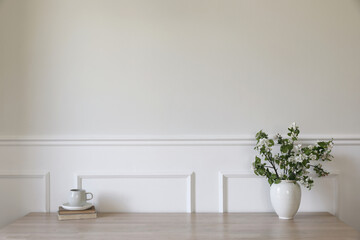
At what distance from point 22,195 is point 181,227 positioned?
954 mm

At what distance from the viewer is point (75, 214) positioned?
2.24 meters

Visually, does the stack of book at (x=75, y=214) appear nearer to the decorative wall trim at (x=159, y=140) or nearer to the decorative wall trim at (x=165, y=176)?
the decorative wall trim at (x=165, y=176)

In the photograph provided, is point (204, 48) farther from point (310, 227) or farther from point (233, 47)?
point (310, 227)

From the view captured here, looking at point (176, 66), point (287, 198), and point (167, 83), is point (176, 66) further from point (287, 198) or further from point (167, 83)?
point (287, 198)

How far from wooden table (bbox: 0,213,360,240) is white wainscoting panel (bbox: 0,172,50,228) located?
0.32 feet

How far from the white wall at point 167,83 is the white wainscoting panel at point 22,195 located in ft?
0.05

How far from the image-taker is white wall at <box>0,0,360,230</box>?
95.3 inches

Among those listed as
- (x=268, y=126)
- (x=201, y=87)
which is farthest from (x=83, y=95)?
(x=268, y=126)

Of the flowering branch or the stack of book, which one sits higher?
→ the flowering branch

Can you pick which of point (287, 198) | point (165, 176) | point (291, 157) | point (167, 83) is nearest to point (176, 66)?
point (167, 83)

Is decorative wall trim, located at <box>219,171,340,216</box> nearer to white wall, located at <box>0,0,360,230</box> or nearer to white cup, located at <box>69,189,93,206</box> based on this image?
white wall, located at <box>0,0,360,230</box>

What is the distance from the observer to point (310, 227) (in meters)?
2.10

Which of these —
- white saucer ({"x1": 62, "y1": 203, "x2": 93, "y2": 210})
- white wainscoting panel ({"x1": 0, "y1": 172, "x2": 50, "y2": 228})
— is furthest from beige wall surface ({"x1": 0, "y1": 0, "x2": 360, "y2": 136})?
white saucer ({"x1": 62, "y1": 203, "x2": 93, "y2": 210})

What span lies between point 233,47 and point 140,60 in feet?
1.71
